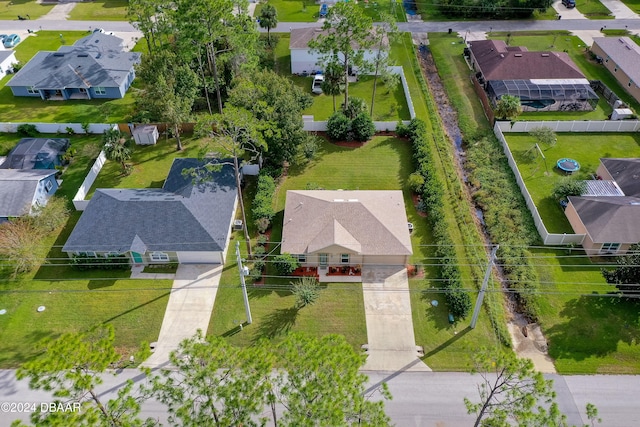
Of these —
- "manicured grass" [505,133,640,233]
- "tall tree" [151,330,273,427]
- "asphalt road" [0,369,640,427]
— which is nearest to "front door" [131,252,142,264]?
"asphalt road" [0,369,640,427]

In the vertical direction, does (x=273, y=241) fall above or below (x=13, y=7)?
below

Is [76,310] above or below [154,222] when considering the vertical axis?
below

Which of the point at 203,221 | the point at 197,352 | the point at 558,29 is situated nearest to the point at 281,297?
the point at 203,221

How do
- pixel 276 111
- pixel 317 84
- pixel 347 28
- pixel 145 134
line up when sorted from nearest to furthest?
pixel 276 111, pixel 347 28, pixel 145 134, pixel 317 84

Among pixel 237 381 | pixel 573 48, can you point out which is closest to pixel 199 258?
pixel 237 381

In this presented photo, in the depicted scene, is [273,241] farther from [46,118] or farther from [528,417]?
[46,118]

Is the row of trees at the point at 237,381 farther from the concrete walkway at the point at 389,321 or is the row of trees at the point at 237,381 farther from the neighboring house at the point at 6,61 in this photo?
the neighboring house at the point at 6,61

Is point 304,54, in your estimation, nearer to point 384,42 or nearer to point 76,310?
point 384,42
